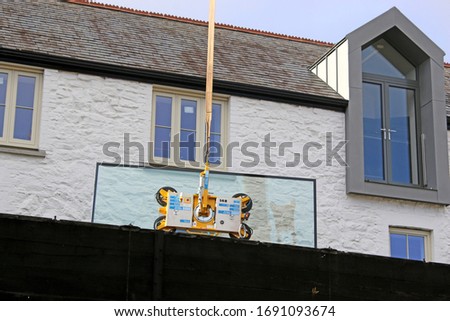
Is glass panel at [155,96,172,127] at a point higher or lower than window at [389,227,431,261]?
higher

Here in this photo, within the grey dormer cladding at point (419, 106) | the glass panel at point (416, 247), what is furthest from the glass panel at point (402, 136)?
the glass panel at point (416, 247)

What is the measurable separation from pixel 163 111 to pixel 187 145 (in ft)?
2.61

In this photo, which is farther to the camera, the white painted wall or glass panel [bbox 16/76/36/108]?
glass panel [bbox 16/76/36/108]

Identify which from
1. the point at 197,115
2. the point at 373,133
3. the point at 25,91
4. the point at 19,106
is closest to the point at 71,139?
the point at 19,106

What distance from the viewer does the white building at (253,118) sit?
15062mm

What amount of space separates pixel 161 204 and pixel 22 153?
2455 millimetres

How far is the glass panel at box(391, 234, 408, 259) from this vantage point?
16.1m

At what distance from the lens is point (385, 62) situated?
17594mm

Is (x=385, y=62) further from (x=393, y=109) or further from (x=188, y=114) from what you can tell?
(x=188, y=114)

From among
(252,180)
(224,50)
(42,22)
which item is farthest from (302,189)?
(42,22)

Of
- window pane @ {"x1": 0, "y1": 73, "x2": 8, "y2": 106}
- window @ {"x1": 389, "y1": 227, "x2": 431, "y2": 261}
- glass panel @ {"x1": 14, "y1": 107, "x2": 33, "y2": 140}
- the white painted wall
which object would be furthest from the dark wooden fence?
window pane @ {"x1": 0, "y1": 73, "x2": 8, "y2": 106}

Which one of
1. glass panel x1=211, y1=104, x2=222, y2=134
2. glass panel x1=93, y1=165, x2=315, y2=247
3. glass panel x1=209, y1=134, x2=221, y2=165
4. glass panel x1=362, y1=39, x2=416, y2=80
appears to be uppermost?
glass panel x1=362, y1=39, x2=416, y2=80

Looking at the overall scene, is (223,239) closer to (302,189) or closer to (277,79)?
(302,189)

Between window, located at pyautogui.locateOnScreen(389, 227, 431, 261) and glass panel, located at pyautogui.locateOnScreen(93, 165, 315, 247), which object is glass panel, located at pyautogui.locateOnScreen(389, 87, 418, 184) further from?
glass panel, located at pyautogui.locateOnScreen(93, 165, 315, 247)
